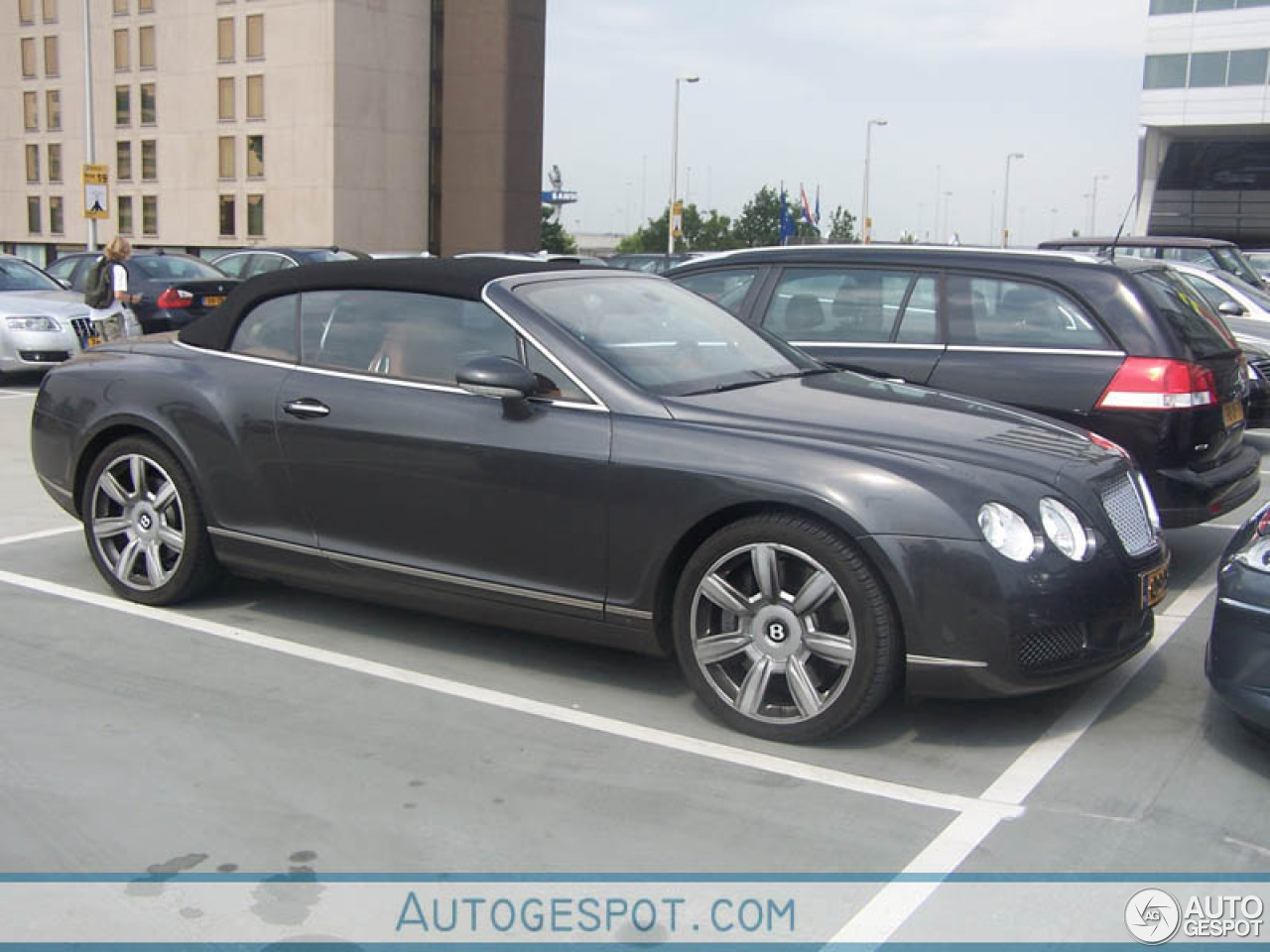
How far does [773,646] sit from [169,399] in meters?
2.93

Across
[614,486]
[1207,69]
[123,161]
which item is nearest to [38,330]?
[614,486]

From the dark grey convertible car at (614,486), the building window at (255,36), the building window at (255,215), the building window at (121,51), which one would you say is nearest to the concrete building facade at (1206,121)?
the building window at (255,36)

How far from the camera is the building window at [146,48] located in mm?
59000

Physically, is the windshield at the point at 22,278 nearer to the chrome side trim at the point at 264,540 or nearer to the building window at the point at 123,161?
the chrome side trim at the point at 264,540

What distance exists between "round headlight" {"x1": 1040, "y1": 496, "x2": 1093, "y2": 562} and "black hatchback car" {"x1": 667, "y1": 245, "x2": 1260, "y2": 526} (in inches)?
81.5

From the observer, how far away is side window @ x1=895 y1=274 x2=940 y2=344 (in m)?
6.83

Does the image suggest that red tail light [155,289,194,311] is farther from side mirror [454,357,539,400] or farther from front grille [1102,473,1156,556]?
front grille [1102,473,1156,556]

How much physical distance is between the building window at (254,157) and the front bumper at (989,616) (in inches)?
2272

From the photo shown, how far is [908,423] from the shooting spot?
453 cm

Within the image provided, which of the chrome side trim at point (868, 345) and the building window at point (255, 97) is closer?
the chrome side trim at point (868, 345)

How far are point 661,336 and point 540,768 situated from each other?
1.85 m

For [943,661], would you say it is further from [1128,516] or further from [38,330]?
[38,330]

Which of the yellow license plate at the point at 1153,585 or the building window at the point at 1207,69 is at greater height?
the building window at the point at 1207,69

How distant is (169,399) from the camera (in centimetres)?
557
